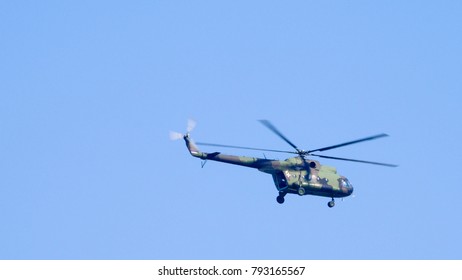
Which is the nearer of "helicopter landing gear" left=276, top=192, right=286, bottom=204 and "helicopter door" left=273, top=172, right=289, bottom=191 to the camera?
"helicopter door" left=273, top=172, right=289, bottom=191

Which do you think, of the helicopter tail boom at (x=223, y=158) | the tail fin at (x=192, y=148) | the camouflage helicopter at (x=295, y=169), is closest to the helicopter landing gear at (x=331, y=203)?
the camouflage helicopter at (x=295, y=169)

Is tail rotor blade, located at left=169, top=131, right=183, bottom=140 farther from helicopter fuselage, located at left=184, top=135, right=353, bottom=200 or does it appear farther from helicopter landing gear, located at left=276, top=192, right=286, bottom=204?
helicopter landing gear, located at left=276, top=192, right=286, bottom=204

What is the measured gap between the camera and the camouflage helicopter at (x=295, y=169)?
56.4 metres

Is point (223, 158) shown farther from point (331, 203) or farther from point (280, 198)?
point (331, 203)

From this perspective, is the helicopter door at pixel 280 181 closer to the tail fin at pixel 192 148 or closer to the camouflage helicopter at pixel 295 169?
the camouflage helicopter at pixel 295 169

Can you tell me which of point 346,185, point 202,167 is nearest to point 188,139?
point 202,167

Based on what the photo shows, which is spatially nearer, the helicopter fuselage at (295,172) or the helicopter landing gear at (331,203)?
the helicopter fuselage at (295,172)

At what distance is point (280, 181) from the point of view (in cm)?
5822

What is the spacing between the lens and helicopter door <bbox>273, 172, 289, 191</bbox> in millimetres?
57938

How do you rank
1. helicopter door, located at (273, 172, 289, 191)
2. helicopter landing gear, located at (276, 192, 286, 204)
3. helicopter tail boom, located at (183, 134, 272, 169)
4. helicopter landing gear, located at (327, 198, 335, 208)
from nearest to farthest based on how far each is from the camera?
1. helicopter tail boom, located at (183, 134, 272, 169)
2. helicopter door, located at (273, 172, 289, 191)
3. helicopter landing gear, located at (276, 192, 286, 204)
4. helicopter landing gear, located at (327, 198, 335, 208)

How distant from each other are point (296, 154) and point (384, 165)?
469 centimetres

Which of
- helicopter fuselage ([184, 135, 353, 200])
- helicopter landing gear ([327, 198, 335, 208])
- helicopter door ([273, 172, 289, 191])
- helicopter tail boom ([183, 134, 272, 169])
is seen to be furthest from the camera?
helicopter landing gear ([327, 198, 335, 208])

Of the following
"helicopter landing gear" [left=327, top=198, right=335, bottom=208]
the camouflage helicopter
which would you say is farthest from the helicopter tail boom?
"helicopter landing gear" [left=327, top=198, right=335, bottom=208]
